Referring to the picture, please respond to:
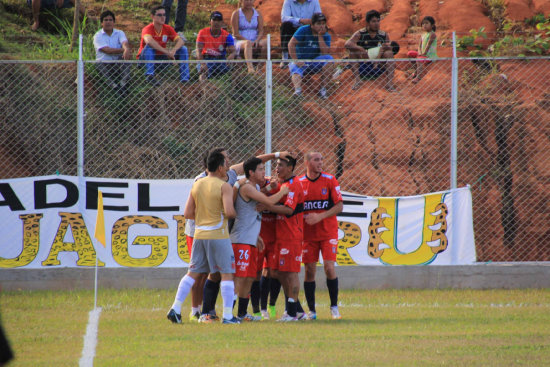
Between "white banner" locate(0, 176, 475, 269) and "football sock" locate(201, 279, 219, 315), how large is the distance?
10.6 ft

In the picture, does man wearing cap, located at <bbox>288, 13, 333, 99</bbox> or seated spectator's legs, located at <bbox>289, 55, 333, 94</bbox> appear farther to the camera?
man wearing cap, located at <bbox>288, 13, 333, 99</bbox>

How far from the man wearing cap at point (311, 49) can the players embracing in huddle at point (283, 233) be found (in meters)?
5.21

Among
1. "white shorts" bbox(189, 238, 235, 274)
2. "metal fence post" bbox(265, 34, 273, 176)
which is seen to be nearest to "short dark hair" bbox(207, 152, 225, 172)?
"white shorts" bbox(189, 238, 235, 274)

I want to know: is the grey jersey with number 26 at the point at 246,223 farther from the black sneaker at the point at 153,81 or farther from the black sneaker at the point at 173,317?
the black sneaker at the point at 153,81

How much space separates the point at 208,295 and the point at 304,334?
153 centimetres

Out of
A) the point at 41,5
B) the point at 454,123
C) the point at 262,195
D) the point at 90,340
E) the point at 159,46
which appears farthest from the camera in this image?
the point at 41,5

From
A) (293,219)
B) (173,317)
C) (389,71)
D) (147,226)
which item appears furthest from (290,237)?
(389,71)

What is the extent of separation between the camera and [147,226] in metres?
12.6

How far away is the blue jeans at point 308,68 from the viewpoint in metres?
14.8

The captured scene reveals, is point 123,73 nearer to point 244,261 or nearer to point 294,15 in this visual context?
point 294,15

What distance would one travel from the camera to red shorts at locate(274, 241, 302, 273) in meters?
9.37

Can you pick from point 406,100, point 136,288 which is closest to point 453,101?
point 406,100

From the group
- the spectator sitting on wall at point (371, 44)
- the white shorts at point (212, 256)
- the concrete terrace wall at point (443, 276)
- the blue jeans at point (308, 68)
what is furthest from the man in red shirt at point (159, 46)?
the white shorts at point (212, 256)

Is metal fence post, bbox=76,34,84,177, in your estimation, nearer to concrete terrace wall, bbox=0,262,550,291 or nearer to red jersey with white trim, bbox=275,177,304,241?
concrete terrace wall, bbox=0,262,550,291
